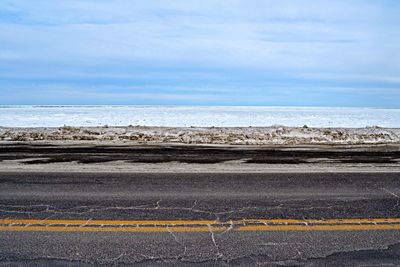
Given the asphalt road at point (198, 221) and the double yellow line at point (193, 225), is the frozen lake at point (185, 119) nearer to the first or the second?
the asphalt road at point (198, 221)

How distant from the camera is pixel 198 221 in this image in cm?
495

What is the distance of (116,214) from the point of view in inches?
206

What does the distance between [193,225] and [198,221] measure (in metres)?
0.16

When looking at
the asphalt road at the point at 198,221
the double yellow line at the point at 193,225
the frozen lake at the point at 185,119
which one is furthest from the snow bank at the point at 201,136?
the double yellow line at the point at 193,225

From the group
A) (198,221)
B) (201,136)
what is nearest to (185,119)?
(201,136)

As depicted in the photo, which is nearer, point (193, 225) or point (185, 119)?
point (193, 225)

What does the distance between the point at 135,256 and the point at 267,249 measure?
1.51 metres

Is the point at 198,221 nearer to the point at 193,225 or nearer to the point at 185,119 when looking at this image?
the point at 193,225

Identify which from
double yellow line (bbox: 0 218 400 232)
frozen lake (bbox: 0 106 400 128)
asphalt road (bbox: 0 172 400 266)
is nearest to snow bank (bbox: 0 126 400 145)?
frozen lake (bbox: 0 106 400 128)

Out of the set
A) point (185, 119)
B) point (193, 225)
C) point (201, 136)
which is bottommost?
point (193, 225)

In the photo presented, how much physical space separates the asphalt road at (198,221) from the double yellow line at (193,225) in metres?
0.01

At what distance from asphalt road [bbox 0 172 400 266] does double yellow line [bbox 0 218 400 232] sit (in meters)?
0.01

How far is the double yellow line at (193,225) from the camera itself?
183 inches

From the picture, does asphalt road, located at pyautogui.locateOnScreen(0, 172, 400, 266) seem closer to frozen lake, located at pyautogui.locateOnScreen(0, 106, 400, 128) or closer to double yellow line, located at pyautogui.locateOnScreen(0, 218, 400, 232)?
double yellow line, located at pyautogui.locateOnScreen(0, 218, 400, 232)
